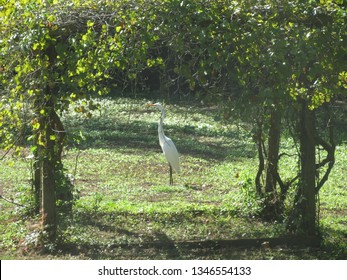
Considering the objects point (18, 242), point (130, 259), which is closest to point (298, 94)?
point (130, 259)

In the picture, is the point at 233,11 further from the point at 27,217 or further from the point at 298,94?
the point at 27,217

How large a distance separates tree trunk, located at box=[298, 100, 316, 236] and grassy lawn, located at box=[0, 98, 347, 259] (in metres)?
0.28

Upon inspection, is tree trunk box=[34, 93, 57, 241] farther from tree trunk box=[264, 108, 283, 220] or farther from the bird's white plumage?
the bird's white plumage

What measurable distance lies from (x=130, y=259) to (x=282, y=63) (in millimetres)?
2472

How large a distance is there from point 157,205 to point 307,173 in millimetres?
2706

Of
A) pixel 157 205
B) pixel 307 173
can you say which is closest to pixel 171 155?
pixel 157 205

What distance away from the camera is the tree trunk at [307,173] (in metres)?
7.04

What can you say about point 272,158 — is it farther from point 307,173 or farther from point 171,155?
point 171,155

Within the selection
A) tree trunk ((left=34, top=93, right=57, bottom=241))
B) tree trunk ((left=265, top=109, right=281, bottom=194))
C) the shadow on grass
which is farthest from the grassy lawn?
tree trunk ((left=265, top=109, right=281, bottom=194))

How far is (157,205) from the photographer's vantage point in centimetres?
928

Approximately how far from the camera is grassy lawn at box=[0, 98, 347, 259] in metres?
7.21

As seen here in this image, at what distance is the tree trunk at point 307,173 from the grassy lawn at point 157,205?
0.93 feet

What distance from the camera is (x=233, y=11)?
20.1ft

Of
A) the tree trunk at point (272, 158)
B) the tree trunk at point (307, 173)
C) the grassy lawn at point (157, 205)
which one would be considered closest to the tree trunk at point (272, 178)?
the tree trunk at point (272, 158)
